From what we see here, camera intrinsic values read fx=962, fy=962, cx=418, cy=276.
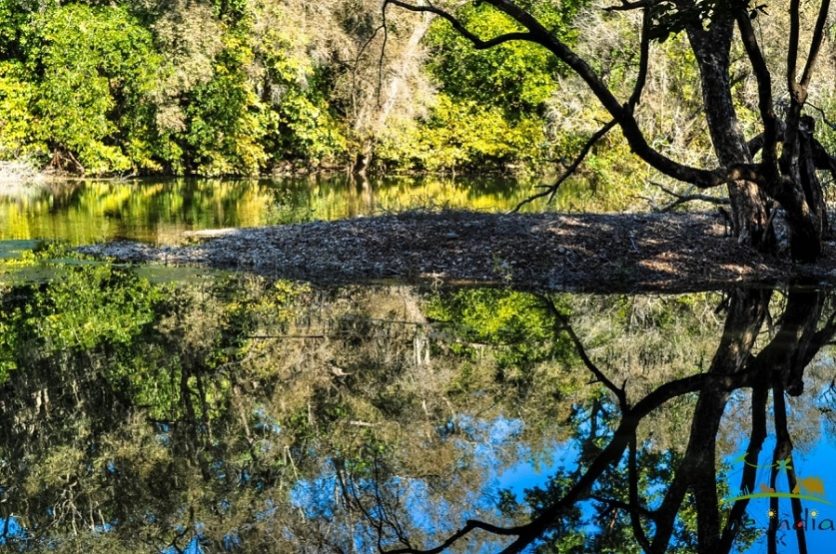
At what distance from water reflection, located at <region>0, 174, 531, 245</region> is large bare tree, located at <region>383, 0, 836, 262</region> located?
521 cm

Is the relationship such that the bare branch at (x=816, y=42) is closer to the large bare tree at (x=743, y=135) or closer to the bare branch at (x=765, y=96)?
the large bare tree at (x=743, y=135)

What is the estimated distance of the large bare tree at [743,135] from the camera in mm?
8906

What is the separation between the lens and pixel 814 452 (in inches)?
200

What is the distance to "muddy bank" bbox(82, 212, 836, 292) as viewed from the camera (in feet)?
34.3

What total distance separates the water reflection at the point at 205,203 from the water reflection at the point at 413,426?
22.1 ft

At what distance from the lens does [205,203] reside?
19969mm

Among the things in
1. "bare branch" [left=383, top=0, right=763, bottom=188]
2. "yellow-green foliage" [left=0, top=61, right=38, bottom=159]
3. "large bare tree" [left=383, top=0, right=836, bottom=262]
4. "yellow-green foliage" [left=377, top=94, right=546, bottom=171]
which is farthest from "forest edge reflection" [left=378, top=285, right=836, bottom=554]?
"yellow-green foliage" [left=377, top=94, right=546, bottom=171]

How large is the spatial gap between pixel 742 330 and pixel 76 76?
21.5 meters

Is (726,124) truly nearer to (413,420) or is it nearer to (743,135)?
(743,135)

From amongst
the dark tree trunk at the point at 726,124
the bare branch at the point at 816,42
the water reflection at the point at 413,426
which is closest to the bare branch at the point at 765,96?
the bare branch at the point at 816,42

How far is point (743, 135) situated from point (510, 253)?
2.96 m

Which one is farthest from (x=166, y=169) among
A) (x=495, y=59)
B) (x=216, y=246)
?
(x=216, y=246)

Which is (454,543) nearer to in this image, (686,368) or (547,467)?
(547,467)

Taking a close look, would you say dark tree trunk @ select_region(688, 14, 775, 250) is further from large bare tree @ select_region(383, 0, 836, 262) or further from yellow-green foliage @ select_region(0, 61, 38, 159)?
yellow-green foliage @ select_region(0, 61, 38, 159)
